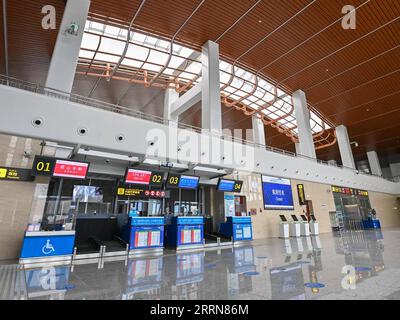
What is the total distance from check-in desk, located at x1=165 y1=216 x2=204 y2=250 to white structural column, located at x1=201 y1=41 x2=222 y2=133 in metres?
4.11

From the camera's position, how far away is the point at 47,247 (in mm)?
6004

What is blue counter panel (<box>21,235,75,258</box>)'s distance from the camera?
5745 mm

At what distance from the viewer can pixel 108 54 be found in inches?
516

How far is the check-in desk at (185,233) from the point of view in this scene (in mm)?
8484

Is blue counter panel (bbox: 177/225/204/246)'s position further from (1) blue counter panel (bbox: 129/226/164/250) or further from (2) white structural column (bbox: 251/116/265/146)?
(2) white structural column (bbox: 251/116/265/146)

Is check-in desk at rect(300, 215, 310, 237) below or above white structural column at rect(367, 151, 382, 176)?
below

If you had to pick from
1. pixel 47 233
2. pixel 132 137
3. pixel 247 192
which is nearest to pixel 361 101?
pixel 247 192

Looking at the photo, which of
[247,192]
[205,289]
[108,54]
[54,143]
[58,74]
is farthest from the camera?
[108,54]

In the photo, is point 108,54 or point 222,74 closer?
point 108,54

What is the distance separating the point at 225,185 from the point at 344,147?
49.2 feet

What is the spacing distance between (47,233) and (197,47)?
35.6 ft

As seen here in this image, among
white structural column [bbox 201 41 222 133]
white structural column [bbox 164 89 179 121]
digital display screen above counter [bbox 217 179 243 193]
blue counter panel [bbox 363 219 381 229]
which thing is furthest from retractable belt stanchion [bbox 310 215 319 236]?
white structural column [bbox 164 89 179 121]
